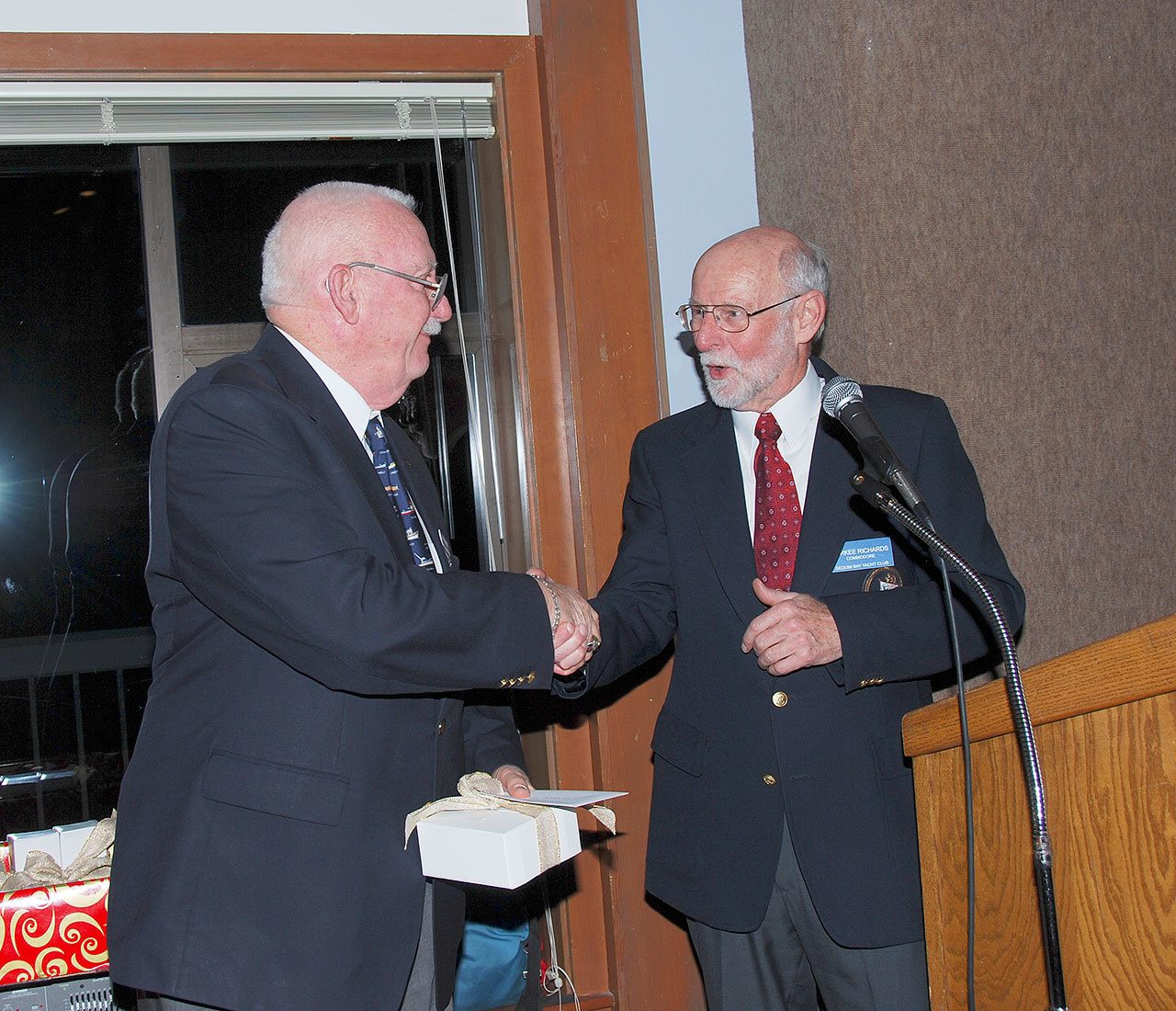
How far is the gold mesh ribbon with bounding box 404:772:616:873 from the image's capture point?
4.83 ft

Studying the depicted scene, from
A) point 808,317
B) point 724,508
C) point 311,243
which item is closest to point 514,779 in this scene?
point 724,508

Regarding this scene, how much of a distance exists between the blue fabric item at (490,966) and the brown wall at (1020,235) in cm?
134

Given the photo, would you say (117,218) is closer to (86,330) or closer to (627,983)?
(86,330)

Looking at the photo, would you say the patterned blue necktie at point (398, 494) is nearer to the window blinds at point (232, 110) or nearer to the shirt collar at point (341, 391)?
the shirt collar at point (341, 391)

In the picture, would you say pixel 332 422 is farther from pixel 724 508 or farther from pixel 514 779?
pixel 724 508

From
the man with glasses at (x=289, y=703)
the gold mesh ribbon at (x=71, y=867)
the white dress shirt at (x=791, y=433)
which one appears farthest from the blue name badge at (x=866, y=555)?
the gold mesh ribbon at (x=71, y=867)

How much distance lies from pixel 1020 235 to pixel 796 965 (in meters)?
1.65

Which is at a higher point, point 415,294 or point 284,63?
point 284,63

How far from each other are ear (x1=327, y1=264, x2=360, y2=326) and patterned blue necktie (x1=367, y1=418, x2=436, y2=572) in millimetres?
222

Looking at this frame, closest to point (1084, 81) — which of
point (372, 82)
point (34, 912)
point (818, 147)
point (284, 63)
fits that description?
point (818, 147)

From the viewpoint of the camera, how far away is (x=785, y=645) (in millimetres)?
1766

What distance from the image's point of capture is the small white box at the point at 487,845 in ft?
4.59

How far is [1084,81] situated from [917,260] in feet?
2.26

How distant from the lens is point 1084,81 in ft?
8.49
